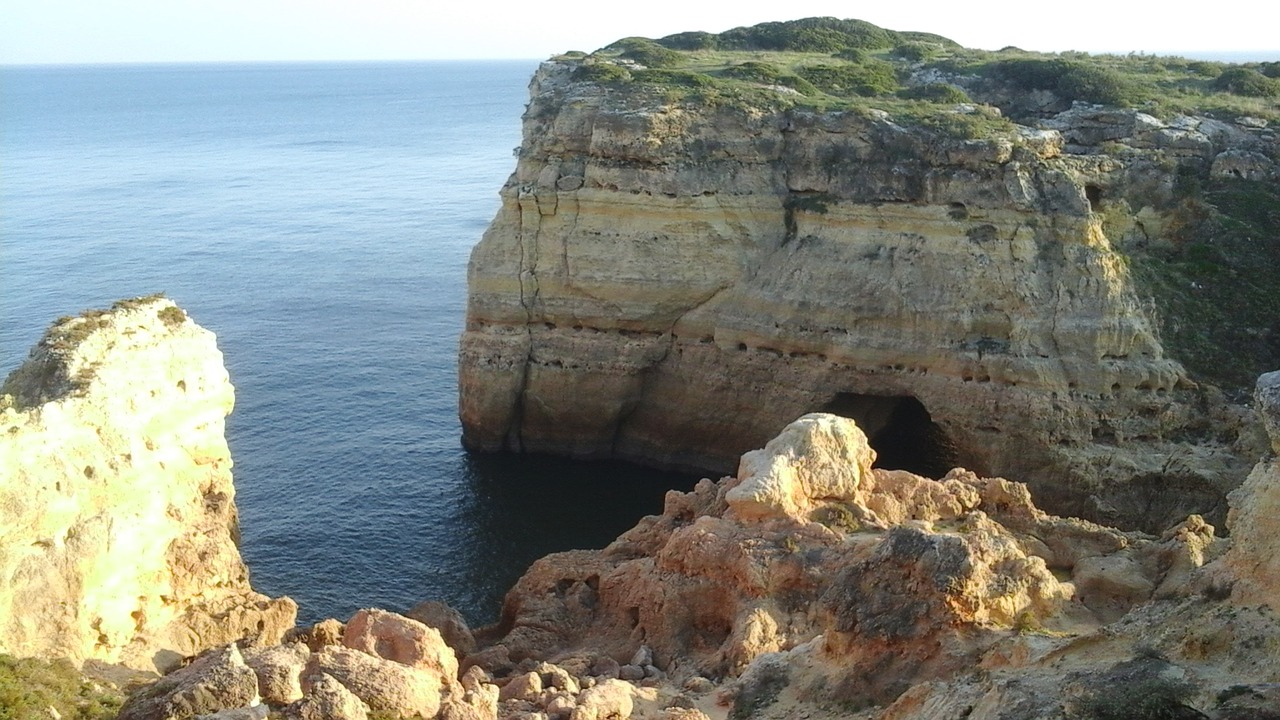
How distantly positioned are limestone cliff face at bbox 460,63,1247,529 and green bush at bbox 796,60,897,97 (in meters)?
7.15

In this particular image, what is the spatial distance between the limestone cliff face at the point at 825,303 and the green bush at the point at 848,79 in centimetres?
715

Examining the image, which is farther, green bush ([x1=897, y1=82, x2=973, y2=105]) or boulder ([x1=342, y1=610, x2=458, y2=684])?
green bush ([x1=897, y1=82, x2=973, y2=105])

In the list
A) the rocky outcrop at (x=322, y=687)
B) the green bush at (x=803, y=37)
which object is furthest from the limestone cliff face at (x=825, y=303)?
the rocky outcrop at (x=322, y=687)

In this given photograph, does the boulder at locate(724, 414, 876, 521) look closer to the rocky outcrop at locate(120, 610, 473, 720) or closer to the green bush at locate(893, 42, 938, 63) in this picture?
the rocky outcrop at locate(120, 610, 473, 720)

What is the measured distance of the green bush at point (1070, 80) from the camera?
177 feet

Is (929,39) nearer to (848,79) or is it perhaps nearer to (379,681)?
(848,79)

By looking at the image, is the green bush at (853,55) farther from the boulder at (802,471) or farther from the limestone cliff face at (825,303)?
the boulder at (802,471)

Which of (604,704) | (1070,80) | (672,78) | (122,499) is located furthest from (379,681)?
(1070,80)

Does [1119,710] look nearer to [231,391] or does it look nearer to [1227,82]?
[231,391]

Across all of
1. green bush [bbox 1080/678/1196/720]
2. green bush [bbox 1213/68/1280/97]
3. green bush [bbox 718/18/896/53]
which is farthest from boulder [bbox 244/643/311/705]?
green bush [bbox 1213/68/1280/97]

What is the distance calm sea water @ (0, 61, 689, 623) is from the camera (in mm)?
40812

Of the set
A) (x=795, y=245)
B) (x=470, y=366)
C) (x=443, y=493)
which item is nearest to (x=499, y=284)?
(x=470, y=366)

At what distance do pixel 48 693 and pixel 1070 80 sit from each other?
49.8 metres

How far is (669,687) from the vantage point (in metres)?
26.2
